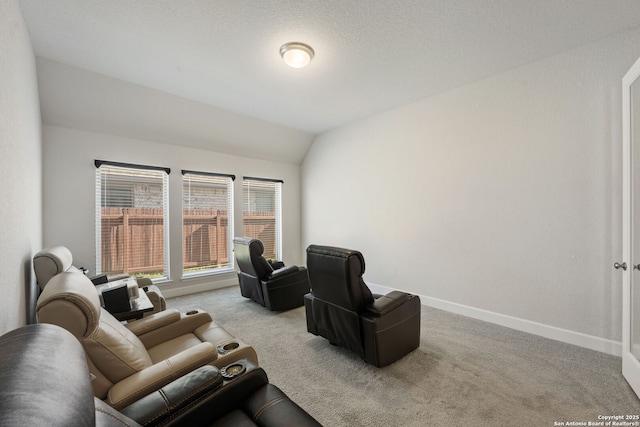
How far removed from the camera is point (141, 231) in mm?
4105

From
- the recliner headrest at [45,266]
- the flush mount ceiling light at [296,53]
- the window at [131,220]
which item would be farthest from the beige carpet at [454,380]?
the flush mount ceiling light at [296,53]

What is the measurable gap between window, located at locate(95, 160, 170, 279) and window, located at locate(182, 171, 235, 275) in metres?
0.33

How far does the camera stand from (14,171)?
5.54ft

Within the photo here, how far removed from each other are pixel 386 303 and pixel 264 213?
384 cm

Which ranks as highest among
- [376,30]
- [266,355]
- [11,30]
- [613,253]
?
[376,30]

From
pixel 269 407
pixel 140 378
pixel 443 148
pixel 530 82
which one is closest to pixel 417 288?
pixel 443 148

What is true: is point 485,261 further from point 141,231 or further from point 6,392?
point 141,231

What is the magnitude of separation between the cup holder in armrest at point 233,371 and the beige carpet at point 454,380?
808 millimetres

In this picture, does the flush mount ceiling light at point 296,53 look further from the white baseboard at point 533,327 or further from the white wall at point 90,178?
the white baseboard at point 533,327

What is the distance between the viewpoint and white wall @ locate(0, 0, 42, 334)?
142 cm

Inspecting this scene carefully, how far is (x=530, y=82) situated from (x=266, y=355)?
13.4 ft

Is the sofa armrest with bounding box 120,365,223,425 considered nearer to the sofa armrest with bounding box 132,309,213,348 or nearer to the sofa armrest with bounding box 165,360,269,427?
the sofa armrest with bounding box 165,360,269,427

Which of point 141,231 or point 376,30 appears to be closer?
point 376,30

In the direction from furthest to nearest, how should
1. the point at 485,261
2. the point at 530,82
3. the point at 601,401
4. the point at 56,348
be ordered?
the point at 485,261 → the point at 530,82 → the point at 601,401 → the point at 56,348
